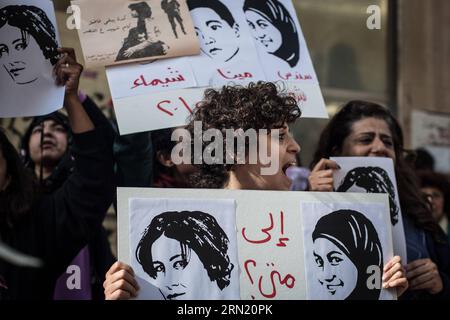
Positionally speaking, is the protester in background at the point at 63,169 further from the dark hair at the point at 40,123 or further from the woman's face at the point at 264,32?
the woman's face at the point at 264,32

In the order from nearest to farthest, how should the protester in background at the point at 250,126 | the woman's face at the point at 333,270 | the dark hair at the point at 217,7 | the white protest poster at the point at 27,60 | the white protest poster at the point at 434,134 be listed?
the woman's face at the point at 333,270 → the protester in background at the point at 250,126 → the white protest poster at the point at 27,60 → the dark hair at the point at 217,7 → the white protest poster at the point at 434,134

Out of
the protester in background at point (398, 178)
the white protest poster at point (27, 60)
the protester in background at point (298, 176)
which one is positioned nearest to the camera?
the white protest poster at point (27, 60)

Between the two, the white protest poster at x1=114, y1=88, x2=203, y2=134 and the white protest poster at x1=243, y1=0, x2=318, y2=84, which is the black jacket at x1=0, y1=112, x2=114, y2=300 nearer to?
the white protest poster at x1=114, y1=88, x2=203, y2=134

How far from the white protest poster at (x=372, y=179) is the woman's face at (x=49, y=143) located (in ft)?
3.74

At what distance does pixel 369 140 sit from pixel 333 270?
2.74ft

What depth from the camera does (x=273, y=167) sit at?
93.3 inches

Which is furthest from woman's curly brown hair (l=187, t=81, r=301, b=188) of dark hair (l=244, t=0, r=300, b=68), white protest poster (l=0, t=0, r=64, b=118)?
white protest poster (l=0, t=0, r=64, b=118)

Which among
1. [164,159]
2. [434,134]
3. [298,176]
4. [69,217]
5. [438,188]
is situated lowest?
[69,217]

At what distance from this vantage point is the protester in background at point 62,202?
2.58m

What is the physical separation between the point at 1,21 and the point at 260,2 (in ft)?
2.84

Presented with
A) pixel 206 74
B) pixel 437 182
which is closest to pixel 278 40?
pixel 206 74

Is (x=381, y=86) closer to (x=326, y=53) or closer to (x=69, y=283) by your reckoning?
(x=326, y=53)

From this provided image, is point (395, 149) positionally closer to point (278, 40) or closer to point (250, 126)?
point (278, 40)

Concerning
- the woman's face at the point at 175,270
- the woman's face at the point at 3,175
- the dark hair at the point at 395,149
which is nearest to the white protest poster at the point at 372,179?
the dark hair at the point at 395,149
